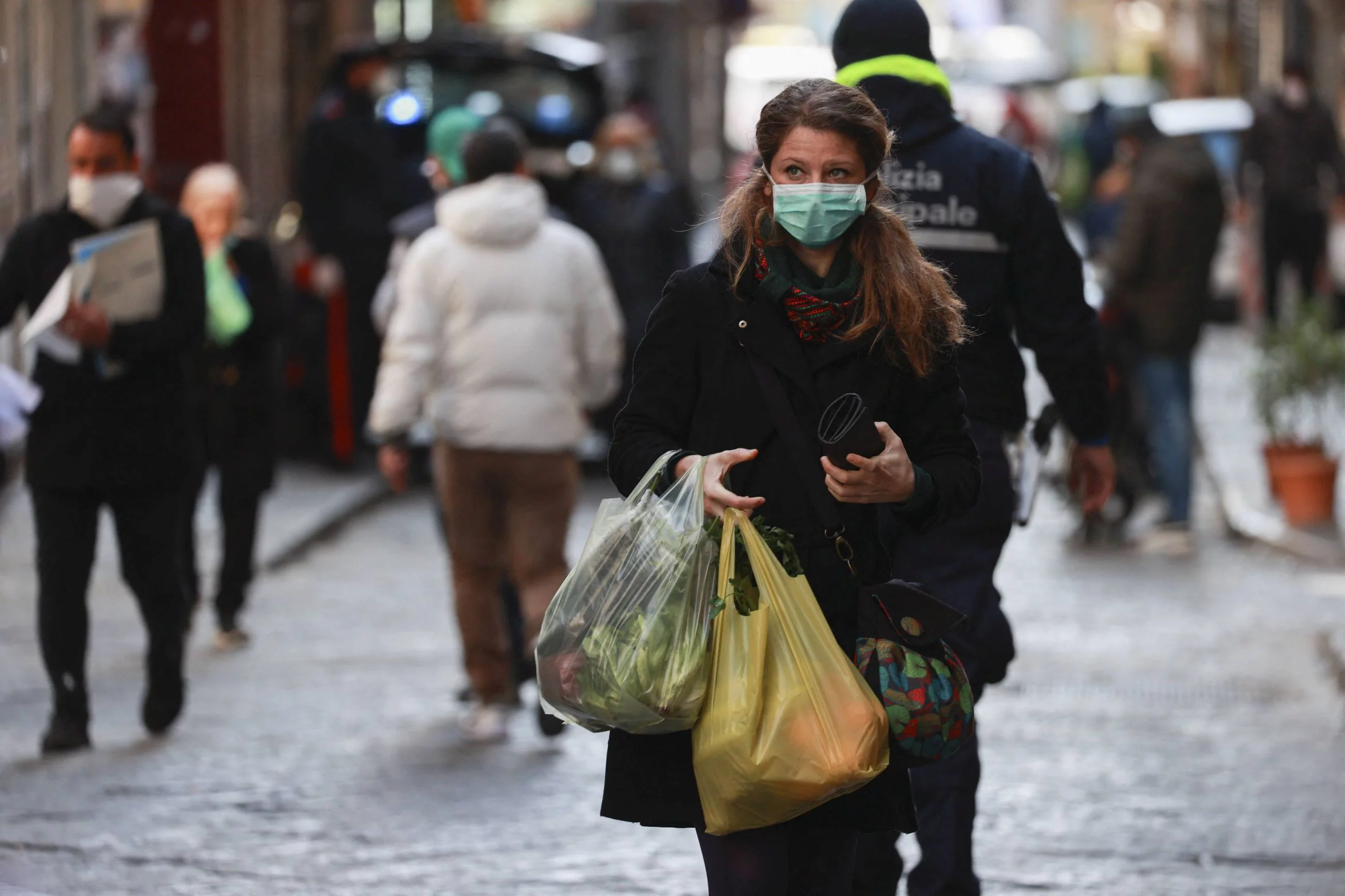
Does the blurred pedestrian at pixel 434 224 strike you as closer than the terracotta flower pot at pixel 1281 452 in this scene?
Yes

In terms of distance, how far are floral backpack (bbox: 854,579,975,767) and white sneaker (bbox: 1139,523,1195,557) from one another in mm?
7882

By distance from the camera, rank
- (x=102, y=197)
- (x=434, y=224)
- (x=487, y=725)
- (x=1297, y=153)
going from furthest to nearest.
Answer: (x=1297, y=153) → (x=434, y=224) → (x=487, y=725) → (x=102, y=197)

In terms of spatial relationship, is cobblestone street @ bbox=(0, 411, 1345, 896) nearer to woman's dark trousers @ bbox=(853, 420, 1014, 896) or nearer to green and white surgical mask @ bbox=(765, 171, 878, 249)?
woman's dark trousers @ bbox=(853, 420, 1014, 896)

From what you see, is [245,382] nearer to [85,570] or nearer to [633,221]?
[85,570]

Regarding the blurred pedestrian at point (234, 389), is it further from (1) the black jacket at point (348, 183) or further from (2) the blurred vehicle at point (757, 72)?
(2) the blurred vehicle at point (757, 72)

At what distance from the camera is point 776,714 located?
350 cm

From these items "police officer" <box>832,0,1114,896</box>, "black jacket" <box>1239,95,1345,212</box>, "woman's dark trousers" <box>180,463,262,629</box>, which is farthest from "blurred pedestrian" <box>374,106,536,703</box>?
"black jacket" <box>1239,95,1345,212</box>

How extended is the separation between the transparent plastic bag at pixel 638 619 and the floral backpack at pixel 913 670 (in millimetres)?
286

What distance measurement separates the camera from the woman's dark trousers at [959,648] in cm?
468

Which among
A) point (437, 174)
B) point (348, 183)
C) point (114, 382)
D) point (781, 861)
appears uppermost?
point (437, 174)

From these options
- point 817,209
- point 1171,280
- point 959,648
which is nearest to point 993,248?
point 959,648

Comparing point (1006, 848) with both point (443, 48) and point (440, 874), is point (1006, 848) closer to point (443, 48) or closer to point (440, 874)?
point (440, 874)

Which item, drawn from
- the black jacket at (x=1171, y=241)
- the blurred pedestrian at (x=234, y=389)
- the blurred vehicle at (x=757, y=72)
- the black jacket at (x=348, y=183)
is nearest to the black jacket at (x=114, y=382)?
the blurred pedestrian at (x=234, y=389)

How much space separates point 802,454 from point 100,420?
3.69 m
